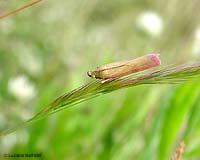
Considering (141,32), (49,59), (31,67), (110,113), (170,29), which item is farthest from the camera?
(170,29)

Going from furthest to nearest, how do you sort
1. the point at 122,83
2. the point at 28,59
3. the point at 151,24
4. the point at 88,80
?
the point at 151,24
the point at 28,59
the point at 88,80
the point at 122,83

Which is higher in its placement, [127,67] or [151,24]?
[151,24]

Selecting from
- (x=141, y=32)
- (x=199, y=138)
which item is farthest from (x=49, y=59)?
(x=199, y=138)

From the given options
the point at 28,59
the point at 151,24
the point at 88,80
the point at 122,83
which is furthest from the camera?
the point at 151,24

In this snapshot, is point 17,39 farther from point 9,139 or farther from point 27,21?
point 9,139

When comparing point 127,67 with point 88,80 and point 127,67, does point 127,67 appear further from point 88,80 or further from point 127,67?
point 88,80

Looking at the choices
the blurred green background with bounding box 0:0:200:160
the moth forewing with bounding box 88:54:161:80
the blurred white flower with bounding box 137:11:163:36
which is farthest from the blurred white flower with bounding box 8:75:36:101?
the moth forewing with bounding box 88:54:161:80

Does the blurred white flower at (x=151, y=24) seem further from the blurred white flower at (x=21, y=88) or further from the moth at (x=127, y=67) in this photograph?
the moth at (x=127, y=67)

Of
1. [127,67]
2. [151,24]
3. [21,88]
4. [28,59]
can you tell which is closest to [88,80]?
[21,88]
